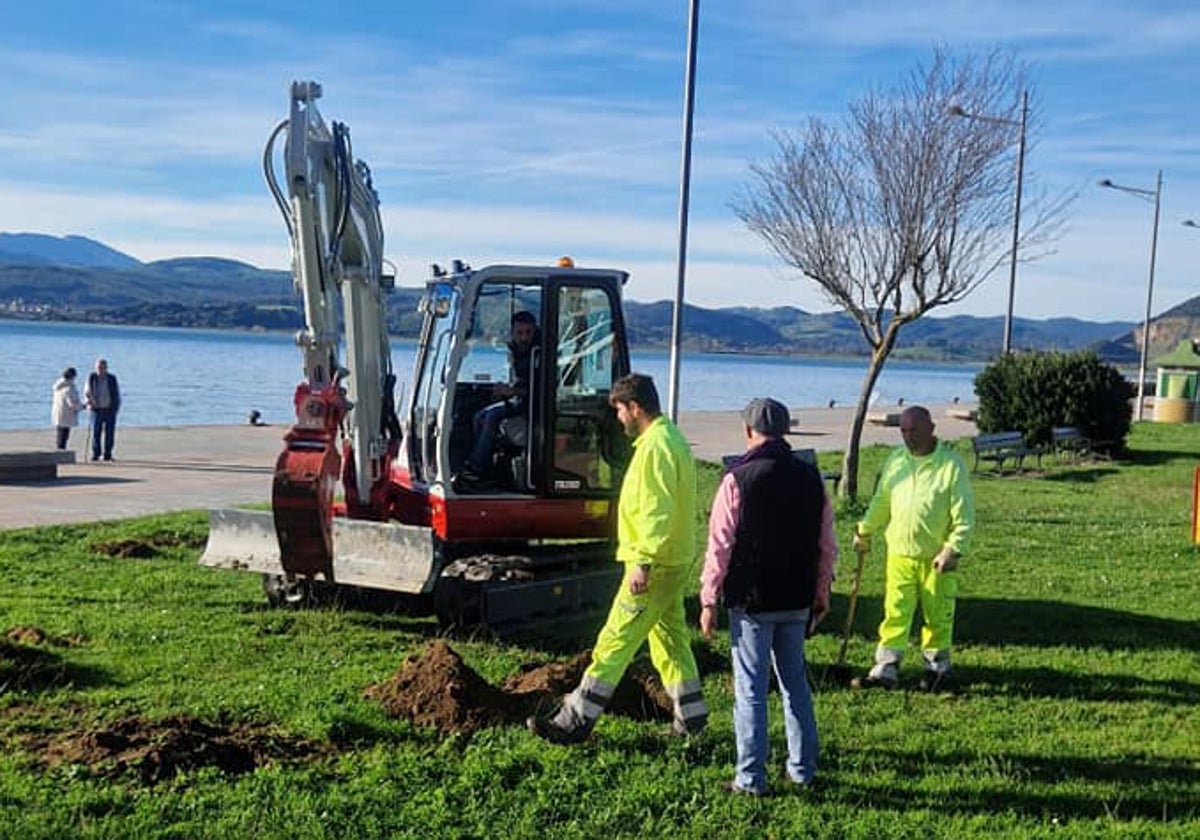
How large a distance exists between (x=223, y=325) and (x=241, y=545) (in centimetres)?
15386

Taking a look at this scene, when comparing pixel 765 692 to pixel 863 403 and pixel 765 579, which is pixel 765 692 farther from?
pixel 863 403

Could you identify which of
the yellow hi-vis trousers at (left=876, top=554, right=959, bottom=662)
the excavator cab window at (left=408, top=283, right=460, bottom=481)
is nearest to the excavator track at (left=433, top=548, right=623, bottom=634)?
the excavator cab window at (left=408, top=283, right=460, bottom=481)

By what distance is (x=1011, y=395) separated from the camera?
91.4ft

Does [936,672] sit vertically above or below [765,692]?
below

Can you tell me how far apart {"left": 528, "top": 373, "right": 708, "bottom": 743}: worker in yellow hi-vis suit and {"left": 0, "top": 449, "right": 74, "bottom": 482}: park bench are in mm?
14173

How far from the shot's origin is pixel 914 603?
8.23 meters

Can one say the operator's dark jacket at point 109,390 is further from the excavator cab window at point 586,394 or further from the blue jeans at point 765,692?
the blue jeans at point 765,692

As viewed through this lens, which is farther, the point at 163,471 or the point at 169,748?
the point at 163,471

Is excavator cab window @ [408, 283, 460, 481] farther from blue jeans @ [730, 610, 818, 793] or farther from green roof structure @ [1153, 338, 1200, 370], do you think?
green roof structure @ [1153, 338, 1200, 370]

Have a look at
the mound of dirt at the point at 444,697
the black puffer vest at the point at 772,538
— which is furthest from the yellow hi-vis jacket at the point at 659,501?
the mound of dirt at the point at 444,697

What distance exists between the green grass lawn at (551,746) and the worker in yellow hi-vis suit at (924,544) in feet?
0.81

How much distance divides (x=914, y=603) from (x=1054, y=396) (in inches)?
817

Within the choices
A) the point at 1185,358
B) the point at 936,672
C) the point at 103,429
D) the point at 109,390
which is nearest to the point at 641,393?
the point at 936,672

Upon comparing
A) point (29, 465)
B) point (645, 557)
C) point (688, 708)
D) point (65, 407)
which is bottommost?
point (29, 465)
